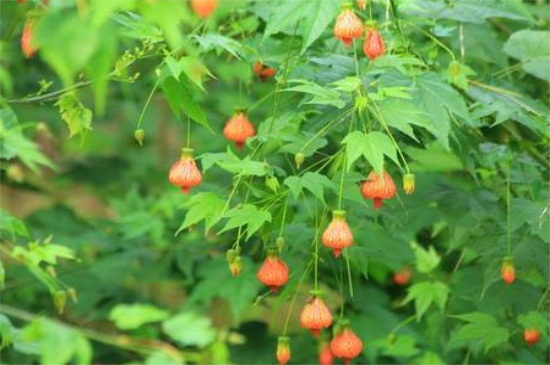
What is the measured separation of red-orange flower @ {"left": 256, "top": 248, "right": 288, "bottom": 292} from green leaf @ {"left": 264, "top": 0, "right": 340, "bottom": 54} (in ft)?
2.01

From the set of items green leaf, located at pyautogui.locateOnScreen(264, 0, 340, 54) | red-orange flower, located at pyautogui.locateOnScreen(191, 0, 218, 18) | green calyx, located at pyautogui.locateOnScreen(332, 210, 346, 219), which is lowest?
green calyx, located at pyautogui.locateOnScreen(332, 210, 346, 219)

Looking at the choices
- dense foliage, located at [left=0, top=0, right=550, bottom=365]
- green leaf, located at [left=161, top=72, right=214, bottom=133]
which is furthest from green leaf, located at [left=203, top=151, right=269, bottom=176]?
green leaf, located at [left=161, top=72, right=214, bottom=133]

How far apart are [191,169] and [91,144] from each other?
4764 mm

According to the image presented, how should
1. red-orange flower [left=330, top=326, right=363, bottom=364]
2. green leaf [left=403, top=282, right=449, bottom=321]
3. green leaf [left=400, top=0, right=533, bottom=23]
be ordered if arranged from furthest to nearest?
1. green leaf [left=403, top=282, right=449, bottom=321]
2. green leaf [left=400, top=0, right=533, bottom=23]
3. red-orange flower [left=330, top=326, right=363, bottom=364]

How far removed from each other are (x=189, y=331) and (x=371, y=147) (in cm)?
108

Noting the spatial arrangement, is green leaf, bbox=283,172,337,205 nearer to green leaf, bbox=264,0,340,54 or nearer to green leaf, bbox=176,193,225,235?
green leaf, bbox=176,193,225,235

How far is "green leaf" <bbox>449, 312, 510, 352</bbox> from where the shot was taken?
4148 millimetres

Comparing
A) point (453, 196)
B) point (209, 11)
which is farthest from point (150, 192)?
point (209, 11)

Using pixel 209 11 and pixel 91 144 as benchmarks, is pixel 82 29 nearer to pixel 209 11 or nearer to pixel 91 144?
pixel 209 11

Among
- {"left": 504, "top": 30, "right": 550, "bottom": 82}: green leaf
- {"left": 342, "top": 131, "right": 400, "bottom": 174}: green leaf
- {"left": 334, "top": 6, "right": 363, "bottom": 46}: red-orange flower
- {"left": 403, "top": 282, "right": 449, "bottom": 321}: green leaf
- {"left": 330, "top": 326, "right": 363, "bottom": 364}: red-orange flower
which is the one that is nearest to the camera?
{"left": 342, "top": 131, "right": 400, "bottom": 174}: green leaf

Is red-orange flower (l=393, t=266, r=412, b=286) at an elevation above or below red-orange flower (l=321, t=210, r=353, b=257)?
below

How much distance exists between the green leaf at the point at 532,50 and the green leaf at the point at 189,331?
7.87 feet

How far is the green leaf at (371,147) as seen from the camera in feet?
10.3

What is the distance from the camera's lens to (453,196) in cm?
439
